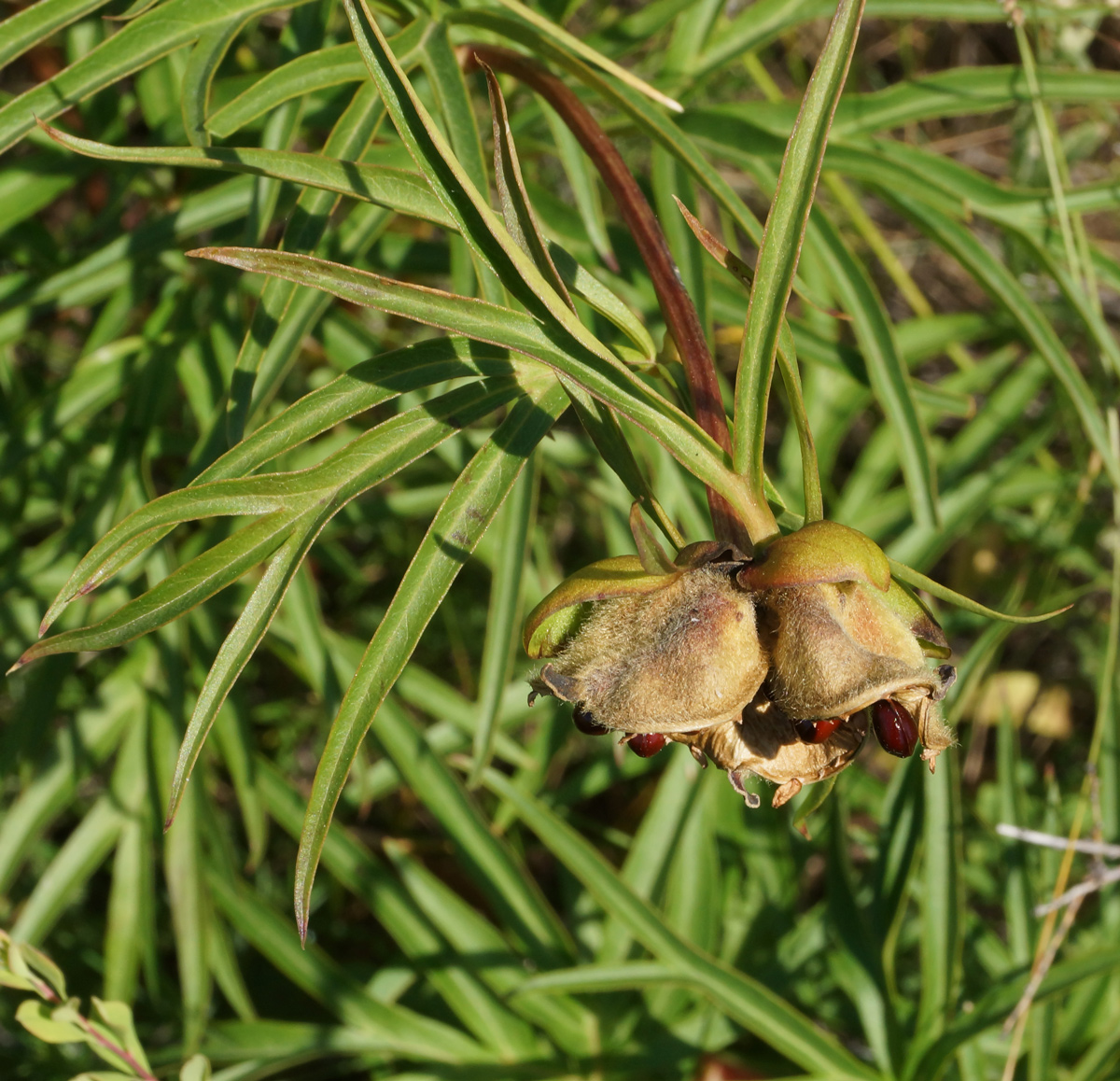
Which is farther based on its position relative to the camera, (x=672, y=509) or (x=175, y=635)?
(x=175, y=635)

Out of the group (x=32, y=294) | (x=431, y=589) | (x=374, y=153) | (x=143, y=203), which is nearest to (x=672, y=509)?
(x=374, y=153)

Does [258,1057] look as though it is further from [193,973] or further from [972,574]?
[972,574]

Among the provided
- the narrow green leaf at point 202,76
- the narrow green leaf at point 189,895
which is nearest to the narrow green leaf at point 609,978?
the narrow green leaf at point 189,895

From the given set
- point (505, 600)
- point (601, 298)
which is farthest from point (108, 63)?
point (505, 600)

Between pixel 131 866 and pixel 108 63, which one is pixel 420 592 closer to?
pixel 108 63

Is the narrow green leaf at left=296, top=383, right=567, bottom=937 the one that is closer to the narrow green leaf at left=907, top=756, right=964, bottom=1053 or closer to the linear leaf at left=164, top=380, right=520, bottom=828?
the linear leaf at left=164, top=380, right=520, bottom=828

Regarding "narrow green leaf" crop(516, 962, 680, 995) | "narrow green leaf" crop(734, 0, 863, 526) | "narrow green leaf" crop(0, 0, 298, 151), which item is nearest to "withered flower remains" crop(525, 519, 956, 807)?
"narrow green leaf" crop(734, 0, 863, 526)
